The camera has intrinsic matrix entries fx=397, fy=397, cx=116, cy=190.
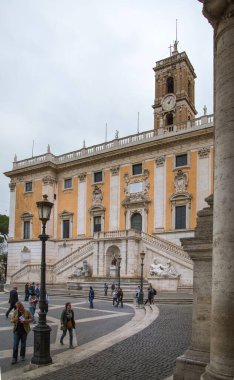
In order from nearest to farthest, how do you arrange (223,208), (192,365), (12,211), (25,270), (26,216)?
(223,208)
(192,365)
(25,270)
(26,216)
(12,211)

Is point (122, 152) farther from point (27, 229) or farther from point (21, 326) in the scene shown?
point (21, 326)

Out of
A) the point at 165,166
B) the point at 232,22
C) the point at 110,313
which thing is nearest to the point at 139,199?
the point at 165,166

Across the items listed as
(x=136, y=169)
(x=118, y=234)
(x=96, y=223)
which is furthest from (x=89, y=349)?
(x=96, y=223)

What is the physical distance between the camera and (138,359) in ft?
30.6

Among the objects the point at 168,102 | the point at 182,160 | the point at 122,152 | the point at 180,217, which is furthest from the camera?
the point at 168,102

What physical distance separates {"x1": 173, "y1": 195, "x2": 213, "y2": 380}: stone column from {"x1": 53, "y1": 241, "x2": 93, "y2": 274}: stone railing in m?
30.3

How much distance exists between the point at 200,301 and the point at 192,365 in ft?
3.40

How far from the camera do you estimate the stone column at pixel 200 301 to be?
6621 mm

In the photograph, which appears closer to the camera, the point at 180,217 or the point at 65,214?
the point at 180,217

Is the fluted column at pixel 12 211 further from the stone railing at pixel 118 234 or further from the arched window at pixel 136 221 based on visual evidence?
the arched window at pixel 136 221

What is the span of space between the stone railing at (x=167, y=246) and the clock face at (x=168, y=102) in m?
18.2

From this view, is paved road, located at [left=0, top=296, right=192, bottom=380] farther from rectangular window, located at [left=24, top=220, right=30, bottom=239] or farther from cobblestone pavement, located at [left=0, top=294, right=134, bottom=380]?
rectangular window, located at [left=24, top=220, right=30, bottom=239]

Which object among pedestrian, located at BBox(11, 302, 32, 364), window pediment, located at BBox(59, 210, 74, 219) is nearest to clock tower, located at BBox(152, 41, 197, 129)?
window pediment, located at BBox(59, 210, 74, 219)

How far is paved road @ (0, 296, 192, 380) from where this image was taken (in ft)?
26.7
